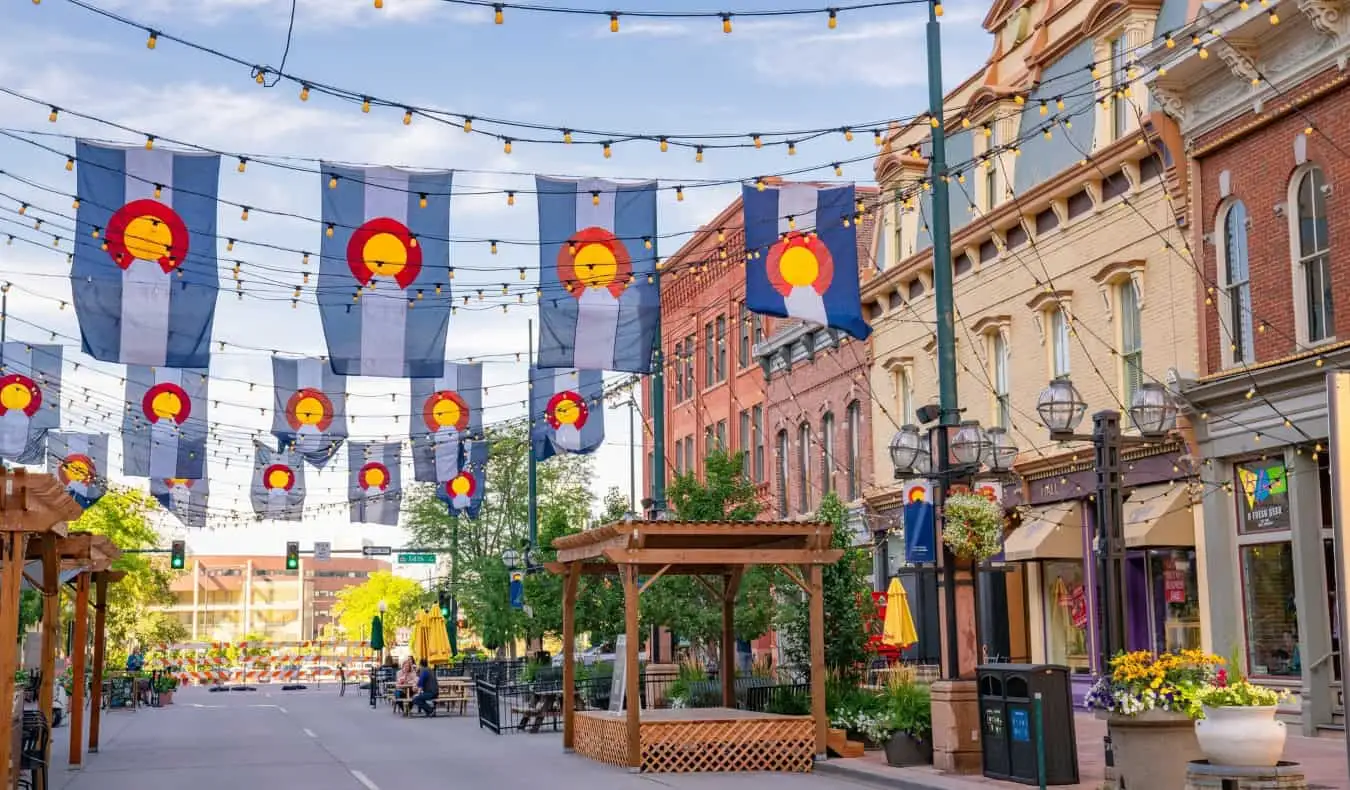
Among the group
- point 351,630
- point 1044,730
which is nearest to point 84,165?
point 1044,730

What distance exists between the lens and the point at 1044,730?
16.8 metres

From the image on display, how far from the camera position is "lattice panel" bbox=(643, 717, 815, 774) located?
826 inches

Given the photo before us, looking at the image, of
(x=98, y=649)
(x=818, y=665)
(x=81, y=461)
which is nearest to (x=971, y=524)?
(x=818, y=665)

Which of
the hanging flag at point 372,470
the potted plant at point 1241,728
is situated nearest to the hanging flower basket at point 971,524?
the potted plant at point 1241,728

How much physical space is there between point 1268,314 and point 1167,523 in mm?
3975

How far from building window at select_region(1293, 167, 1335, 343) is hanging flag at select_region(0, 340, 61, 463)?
83.2ft

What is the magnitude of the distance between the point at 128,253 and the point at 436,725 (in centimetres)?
1549

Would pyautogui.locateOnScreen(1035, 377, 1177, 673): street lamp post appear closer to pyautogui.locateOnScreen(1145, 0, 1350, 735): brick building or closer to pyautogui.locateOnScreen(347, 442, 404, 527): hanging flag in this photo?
pyautogui.locateOnScreen(1145, 0, 1350, 735): brick building

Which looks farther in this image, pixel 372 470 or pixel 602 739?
pixel 372 470

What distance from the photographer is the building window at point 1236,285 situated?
24.5m

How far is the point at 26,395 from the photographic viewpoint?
35375mm

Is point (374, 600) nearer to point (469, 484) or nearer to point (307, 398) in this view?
point (469, 484)

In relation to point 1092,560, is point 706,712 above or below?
below

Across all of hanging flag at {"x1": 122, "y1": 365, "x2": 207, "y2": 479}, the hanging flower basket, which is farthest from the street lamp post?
hanging flag at {"x1": 122, "y1": 365, "x2": 207, "y2": 479}
